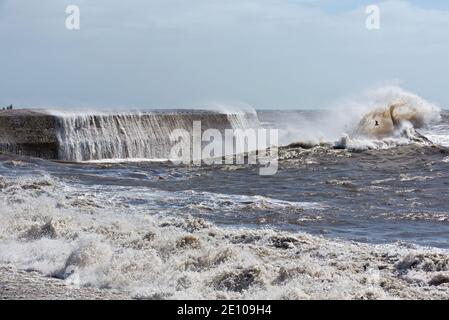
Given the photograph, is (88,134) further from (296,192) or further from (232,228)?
(232,228)

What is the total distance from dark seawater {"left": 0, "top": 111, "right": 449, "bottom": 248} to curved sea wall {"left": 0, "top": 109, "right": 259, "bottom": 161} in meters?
2.46

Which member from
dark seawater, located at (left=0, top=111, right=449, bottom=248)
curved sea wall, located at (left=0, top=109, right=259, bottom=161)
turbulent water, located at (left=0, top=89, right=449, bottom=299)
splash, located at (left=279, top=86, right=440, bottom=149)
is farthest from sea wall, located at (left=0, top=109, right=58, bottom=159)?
splash, located at (left=279, top=86, right=440, bottom=149)

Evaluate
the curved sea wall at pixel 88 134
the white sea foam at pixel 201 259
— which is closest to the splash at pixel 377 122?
the curved sea wall at pixel 88 134

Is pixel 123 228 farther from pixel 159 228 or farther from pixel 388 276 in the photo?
pixel 388 276

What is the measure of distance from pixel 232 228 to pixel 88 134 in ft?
44.3

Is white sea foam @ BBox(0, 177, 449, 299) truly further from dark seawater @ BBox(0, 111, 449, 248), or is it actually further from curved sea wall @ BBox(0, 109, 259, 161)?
curved sea wall @ BBox(0, 109, 259, 161)

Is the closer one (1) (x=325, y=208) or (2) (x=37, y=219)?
(2) (x=37, y=219)

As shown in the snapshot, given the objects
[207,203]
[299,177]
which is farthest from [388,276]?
[299,177]

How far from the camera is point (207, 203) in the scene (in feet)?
39.5

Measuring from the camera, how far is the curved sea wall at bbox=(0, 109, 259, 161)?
21.1 metres

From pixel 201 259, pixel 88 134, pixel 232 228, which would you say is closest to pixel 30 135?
pixel 88 134

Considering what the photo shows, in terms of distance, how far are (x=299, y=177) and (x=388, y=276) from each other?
984 cm

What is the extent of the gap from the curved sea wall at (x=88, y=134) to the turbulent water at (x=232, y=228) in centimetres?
253

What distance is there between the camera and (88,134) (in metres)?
22.3
